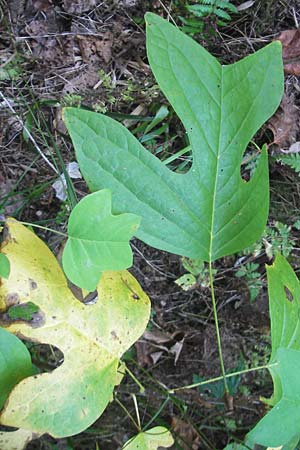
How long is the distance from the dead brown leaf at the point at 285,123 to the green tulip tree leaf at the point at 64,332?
0.99 m

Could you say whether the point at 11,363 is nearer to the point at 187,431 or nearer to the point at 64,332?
the point at 64,332

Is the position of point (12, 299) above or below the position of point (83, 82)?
below

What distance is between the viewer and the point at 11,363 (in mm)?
1298

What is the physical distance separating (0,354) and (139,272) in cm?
90

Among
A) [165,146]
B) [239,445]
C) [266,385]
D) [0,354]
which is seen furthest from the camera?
[266,385]

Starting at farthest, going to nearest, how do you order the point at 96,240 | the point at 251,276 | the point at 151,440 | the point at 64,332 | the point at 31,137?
the point at 251,276 → the point at 31,137 → the point at 151,440 → the point at 64,332 → the point at 96,240

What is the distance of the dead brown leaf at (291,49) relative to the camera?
1982 millimetres

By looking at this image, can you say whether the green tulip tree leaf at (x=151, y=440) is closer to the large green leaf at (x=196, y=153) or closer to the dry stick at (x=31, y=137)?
the large green leaf at (x=196, y=153)

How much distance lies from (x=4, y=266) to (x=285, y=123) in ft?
4.32

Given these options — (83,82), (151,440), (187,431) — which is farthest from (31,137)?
(187,431)

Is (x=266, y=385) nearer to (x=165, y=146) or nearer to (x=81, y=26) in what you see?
(x=165, y=146)

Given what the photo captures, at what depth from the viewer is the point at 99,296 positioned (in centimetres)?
139

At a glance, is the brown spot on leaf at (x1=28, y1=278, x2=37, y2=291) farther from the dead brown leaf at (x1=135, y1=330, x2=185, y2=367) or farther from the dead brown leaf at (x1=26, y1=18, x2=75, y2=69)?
the dead brown leaf at (x1=26, y1=18, x2=75, y2=69)

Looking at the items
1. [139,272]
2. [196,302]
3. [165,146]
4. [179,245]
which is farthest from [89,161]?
[196,302]
